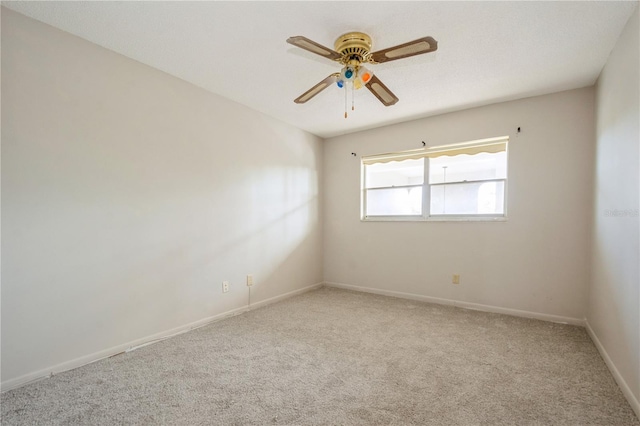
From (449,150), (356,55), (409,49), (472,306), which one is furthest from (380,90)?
(472,306)

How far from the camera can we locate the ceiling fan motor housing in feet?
6.58

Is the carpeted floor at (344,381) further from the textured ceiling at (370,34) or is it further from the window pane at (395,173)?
the textured ceiling at (370,34)

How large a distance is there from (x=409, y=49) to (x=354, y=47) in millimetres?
427

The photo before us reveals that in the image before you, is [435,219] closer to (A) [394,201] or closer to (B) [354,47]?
(A) [394,201]

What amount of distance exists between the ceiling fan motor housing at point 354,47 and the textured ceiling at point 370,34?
0.05 m

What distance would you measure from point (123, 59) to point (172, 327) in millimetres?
2330

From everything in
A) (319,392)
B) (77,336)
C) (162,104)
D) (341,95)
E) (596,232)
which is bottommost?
(319,392)

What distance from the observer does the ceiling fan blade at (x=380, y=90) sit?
219cm

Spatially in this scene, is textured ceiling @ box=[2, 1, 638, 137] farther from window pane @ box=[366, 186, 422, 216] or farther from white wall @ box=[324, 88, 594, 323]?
window pane @ box=[366, 186, 422, 216]

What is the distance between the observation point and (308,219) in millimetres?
4453

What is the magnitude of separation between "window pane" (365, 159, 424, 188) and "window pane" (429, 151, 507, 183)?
179 millimetres

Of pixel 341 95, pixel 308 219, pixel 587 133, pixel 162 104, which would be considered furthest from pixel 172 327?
pixel 587 133

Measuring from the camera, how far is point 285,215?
13.2 ft

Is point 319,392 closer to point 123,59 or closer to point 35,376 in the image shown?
point 35,376
